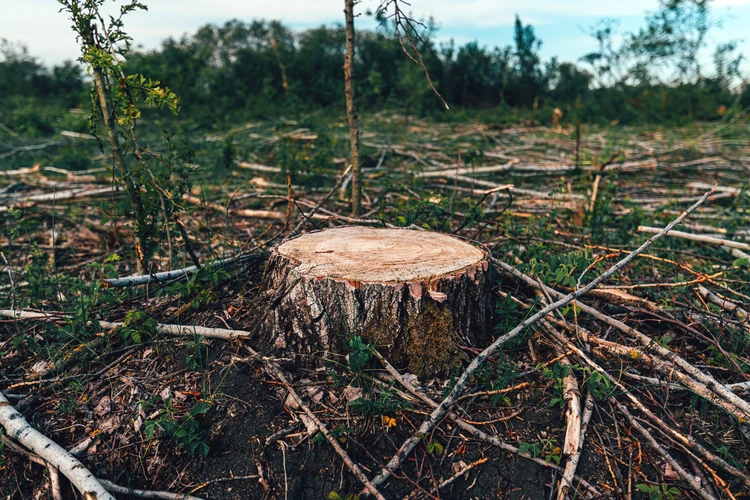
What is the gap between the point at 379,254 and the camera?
280 centimetres

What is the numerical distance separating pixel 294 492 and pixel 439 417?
66cm

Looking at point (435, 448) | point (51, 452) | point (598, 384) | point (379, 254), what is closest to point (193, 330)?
point (51, 452)

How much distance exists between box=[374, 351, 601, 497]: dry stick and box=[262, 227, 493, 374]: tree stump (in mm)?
96

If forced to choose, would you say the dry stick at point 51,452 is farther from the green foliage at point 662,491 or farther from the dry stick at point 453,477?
the green foliage at point 662,491

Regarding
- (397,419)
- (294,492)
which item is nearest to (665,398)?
(397,419)

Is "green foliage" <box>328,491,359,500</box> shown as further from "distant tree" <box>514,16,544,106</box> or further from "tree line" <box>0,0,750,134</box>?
"distant tree" <box>514,16,544,106</box>

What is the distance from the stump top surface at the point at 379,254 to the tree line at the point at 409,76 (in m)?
10.9

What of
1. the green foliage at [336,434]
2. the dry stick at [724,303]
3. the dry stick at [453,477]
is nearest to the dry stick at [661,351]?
the dry stick at [724,303]

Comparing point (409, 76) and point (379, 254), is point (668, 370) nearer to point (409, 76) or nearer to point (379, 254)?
point (379, 254)

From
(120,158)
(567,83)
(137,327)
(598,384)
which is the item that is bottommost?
(598,384)

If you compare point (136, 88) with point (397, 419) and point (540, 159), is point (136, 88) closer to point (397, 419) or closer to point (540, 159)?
point (397, 419)

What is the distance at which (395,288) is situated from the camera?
7.84 ft

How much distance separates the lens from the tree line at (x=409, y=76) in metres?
14.4

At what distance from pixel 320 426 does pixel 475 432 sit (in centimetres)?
66
